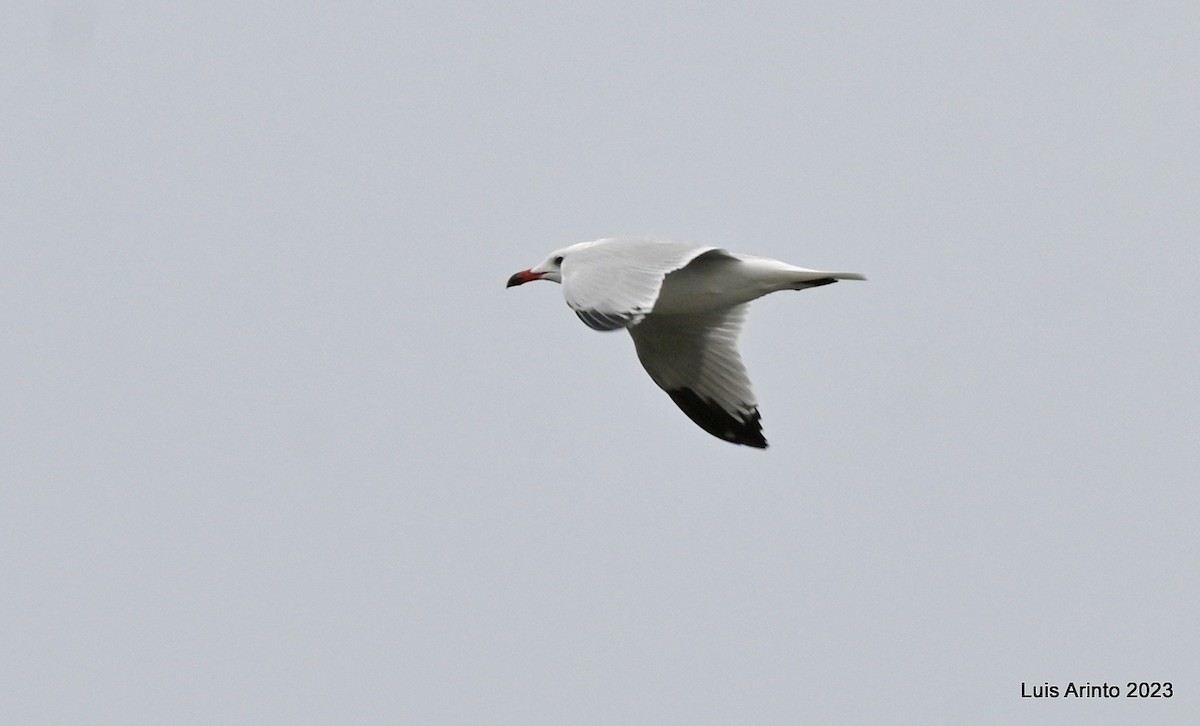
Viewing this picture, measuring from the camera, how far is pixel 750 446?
10445 mm

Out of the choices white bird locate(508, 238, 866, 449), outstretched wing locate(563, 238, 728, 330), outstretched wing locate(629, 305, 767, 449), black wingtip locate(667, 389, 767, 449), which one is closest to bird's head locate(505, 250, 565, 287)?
white bird locate(508, 238, 866, 449)

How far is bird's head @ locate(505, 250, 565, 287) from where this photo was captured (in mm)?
9756

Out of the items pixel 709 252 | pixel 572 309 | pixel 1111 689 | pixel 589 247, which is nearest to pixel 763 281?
pixel 709 252

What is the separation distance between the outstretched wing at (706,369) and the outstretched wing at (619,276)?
4.78 ft

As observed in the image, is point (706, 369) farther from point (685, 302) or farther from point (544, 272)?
point (544, 272)

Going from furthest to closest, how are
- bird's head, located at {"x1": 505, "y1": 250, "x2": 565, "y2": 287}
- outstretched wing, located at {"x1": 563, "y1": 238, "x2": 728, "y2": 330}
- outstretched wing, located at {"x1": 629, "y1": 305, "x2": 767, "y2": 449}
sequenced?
outstretched wing, located at {"x1": 629, "y1": 305, "x2": 767, "y2": 449}, bird's head, located at {"x1": 505, "y1": 250, "x2": 565, "y2": 287}, outstretched wing, located at {"x1": 563, "y1": 238, "x2": 728, "y2": 330}

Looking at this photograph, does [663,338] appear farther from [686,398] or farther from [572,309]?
[572,309]

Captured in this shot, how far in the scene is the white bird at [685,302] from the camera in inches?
312

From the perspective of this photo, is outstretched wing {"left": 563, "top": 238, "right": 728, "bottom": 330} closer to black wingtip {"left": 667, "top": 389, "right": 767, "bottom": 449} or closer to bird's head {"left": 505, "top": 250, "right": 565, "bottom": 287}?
bird's head {"left": 505, "top": 250, "right": 565, "bottom": 287}

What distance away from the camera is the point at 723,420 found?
10461mm

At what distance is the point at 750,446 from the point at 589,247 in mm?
2262

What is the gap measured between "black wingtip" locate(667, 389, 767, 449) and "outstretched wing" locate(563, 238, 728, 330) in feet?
5.93

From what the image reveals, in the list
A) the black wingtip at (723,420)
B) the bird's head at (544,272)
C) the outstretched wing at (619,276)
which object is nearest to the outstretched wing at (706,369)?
the black wingtip at (723,420)

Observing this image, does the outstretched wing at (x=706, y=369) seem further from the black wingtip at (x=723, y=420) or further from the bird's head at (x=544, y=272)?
the bird's head at (x=544, y=272)
